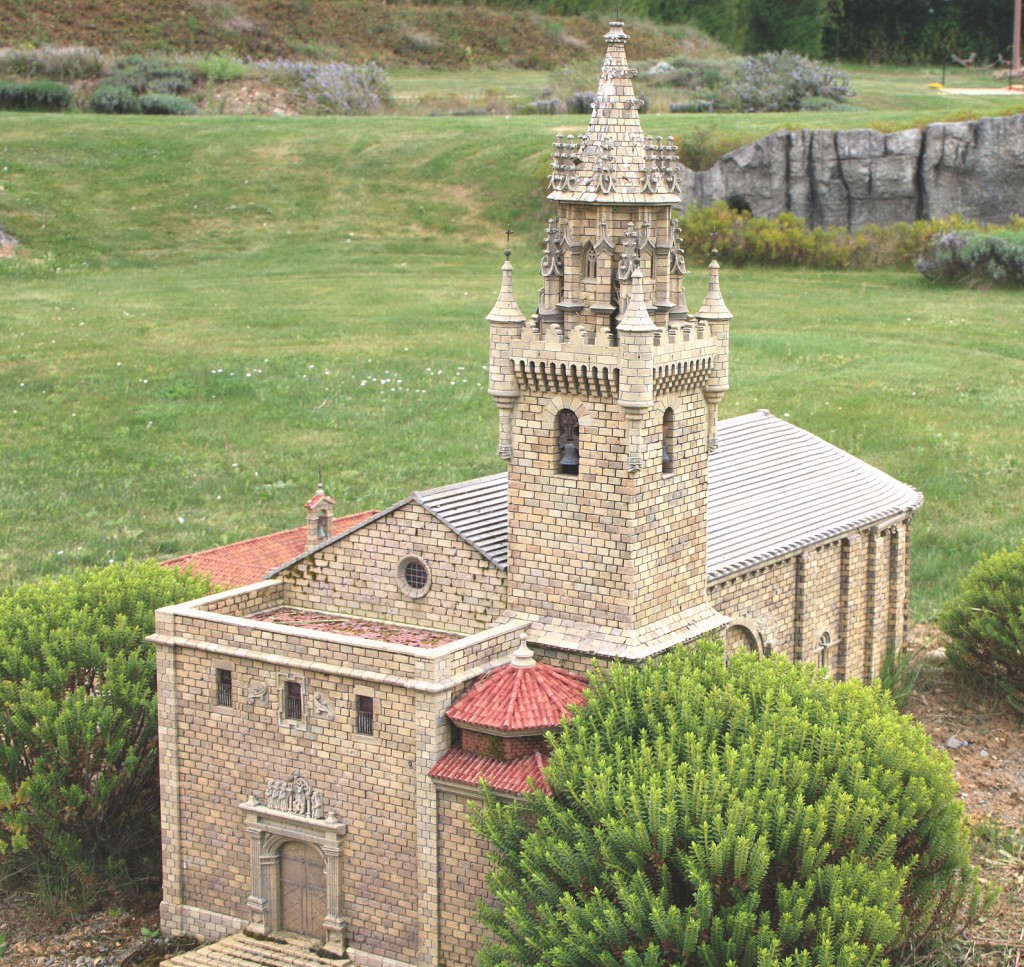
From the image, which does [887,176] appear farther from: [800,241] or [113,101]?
[113,101]

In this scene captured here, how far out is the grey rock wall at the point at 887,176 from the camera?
8150 centimetres

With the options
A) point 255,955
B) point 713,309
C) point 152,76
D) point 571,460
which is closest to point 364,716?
point 255,955

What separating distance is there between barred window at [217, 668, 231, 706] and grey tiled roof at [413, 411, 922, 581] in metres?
4.82

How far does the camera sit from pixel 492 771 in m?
28.0

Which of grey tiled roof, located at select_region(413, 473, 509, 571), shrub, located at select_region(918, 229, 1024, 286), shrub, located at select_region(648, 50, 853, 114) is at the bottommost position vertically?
grey tiled roof, located at select_region(413, 473, 509, 571)

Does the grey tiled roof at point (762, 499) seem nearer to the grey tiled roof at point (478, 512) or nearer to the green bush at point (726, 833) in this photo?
the grey tiled roof at point (478, 512)

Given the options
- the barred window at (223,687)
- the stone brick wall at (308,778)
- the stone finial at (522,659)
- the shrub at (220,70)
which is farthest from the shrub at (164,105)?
the stone finial at (522,659)

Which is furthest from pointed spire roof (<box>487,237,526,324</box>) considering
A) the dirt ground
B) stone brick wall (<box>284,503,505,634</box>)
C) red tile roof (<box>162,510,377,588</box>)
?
the dirt ground

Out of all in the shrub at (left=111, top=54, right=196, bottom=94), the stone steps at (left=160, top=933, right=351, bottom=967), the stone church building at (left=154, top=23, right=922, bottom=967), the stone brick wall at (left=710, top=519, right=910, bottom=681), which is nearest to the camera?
the stone church building at (left=154, top=23, right=922, bottom=967)

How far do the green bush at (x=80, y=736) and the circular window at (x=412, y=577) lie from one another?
5656mm

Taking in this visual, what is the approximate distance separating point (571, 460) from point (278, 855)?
9.09 meters

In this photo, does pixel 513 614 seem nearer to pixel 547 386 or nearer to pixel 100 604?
pixel 547 386

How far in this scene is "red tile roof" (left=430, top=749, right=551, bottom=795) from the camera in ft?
90.8

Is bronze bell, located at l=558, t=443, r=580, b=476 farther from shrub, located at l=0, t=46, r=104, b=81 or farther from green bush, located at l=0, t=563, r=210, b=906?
shrub, located at l=0, t=46, r=104, b=81
